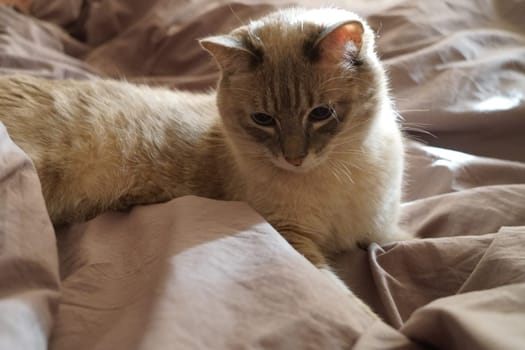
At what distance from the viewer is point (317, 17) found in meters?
1.39

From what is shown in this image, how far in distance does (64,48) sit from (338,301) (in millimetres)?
2104

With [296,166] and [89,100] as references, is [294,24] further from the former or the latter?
[89,100]

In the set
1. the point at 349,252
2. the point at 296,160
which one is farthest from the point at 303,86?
the point at 349,252

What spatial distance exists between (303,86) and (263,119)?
0.16 m

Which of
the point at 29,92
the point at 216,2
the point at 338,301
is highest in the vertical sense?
the point at 216,2

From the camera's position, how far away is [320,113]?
4.08ft

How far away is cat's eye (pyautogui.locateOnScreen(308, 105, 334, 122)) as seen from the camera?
1.23 m

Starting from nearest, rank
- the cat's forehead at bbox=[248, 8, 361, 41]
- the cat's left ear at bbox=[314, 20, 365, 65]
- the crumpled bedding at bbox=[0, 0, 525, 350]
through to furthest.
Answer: the crumpled bedding at bbox=[0, 0, 525, 350]
the cat's left ear at bbox=[314, 20, 365, 65]
the cat's forehead at bbox=[248, 8, 361, 41]

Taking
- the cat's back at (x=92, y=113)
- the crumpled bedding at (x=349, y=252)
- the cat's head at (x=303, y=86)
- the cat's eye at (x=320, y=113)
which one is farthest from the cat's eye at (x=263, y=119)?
the cat's back at (x=92, y=113)

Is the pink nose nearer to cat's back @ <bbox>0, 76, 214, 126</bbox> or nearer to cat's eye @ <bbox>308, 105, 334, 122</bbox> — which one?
cat's eye @ <bbox>308, 105, 334, 122</bbox>

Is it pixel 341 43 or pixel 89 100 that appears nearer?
pixel 341 43

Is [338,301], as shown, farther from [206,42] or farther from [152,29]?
[152,29]

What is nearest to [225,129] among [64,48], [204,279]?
[204,279]

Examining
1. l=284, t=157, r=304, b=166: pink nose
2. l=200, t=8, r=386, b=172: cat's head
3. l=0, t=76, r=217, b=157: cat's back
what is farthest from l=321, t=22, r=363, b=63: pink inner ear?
l=0, t=76, r=217, b=157: cat's back
